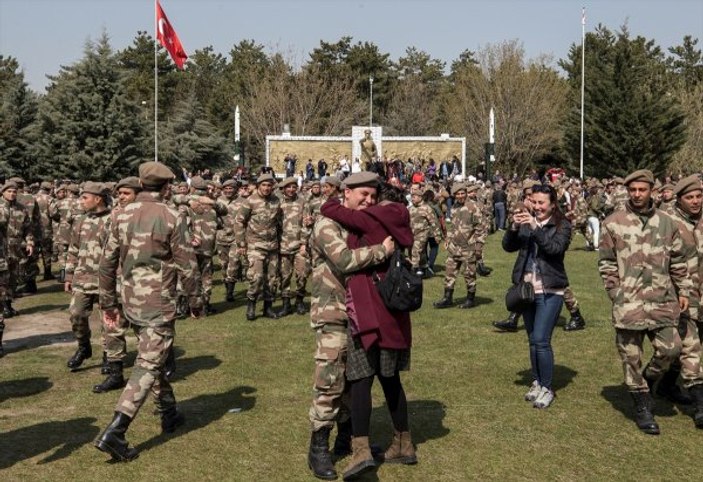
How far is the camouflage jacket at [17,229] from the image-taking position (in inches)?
592

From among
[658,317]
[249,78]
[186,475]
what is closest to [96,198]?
[186,475]

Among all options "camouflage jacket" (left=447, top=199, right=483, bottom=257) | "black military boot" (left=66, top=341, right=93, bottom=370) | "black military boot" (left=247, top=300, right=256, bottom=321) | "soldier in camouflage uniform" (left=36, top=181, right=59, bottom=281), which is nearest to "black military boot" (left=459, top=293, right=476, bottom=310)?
"camouflage jacket" (left=447, top=199, right=483, bottom=257)

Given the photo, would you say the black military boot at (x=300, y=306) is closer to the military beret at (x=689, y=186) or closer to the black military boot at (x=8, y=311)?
the black military boot at (x=8, y=311)

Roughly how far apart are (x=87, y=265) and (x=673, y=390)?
6.80 m

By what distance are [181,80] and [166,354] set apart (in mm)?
71745

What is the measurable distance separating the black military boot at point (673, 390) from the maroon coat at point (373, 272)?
12.1 ft

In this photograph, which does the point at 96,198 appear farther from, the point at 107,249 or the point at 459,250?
the point at 459,250

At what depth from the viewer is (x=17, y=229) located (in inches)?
600

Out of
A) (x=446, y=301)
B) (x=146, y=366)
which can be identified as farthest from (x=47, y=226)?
(x=146, y=366)

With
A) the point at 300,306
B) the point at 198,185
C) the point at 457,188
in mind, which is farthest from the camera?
the point at 198,185

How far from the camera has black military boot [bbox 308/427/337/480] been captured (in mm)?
5988

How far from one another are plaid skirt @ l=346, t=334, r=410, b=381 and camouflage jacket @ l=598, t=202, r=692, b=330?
2430 mm

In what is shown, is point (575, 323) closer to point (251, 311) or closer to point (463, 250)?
point (463, 250)

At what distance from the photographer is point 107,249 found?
7285 mm
